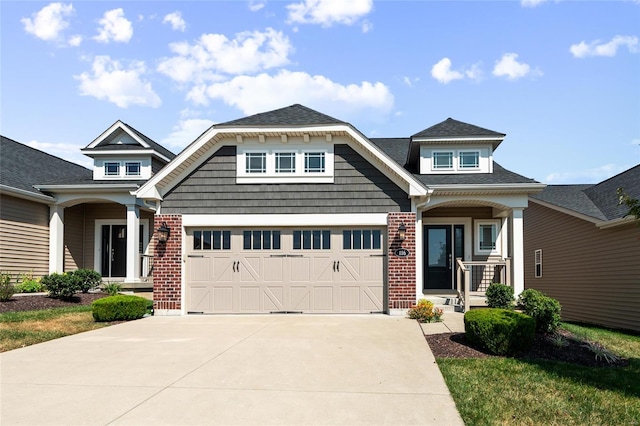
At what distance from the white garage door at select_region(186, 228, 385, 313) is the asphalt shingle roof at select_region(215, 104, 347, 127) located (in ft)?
8.92

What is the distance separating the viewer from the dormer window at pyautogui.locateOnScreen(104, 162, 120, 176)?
19.1 metres

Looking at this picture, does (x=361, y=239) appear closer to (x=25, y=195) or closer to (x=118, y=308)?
(x=118, y=308)

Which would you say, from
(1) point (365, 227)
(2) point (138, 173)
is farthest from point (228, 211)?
(2) point (138, 173)

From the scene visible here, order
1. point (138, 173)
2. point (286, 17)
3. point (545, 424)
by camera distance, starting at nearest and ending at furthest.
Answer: point (545, 424), point (286, 17), point (138, 173)

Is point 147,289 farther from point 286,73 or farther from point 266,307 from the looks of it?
point 286,73

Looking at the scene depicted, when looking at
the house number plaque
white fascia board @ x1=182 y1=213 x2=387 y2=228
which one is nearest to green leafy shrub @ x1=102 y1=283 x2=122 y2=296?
white fascia board @ x1=182 y1=213 x2=387 y2=228

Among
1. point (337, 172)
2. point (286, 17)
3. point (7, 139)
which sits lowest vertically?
point (337, 172)

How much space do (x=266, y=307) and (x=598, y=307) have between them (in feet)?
33.7

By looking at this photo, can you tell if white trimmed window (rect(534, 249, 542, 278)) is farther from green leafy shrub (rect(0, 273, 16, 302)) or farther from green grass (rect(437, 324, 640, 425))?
green leafy shrub (rect(0, 273, 16, 302))

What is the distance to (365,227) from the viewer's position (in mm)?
12828

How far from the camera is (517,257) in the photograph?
14.1m

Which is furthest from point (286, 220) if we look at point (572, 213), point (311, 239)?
point (572, 213)

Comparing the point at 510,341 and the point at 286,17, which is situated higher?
the point at 286,17

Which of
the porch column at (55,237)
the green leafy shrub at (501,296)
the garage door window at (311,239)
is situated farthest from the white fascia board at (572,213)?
the porch column at (55,237)
